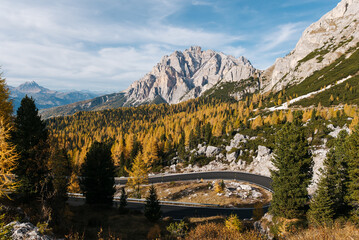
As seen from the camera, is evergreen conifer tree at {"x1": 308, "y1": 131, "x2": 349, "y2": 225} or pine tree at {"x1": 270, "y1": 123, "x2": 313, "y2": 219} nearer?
evergreen conifer tree at {"x1": 308, "y1": 131, "x2": 349, "y2": 225}

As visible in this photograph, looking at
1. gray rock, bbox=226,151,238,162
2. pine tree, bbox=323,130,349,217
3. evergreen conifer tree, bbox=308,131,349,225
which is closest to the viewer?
evergreen conifer tree, bbox=308,131,349,225

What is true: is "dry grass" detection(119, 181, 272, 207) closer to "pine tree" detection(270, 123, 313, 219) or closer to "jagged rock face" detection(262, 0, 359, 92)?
"pine tree" detection(270, 123, 313, 219)

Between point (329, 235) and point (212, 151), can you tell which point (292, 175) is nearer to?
point (329, 235)

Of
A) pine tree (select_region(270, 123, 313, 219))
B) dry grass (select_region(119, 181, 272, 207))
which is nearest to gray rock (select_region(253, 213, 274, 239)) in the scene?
pine tree (select_region(270, 123, 313, 219))

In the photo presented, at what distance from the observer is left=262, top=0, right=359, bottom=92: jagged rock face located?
155650mm

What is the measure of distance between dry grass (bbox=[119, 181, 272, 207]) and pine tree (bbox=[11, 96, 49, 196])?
103ft

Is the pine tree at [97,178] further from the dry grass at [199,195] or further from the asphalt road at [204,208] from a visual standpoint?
the dry grass at [199,195]

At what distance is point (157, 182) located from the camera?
189 ft

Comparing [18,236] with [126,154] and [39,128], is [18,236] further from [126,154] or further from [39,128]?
[126,154]

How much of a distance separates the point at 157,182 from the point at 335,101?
108 meters

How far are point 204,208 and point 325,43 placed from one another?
230 metres

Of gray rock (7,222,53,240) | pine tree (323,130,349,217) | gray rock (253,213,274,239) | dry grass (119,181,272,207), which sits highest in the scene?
gray rock (7,222,53,240)

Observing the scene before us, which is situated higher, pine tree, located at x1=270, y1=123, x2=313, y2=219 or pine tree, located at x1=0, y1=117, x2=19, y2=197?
pine tree, located at x1=0, y1=117, x2=19, y2=197

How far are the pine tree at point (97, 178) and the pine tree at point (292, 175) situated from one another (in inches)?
898
